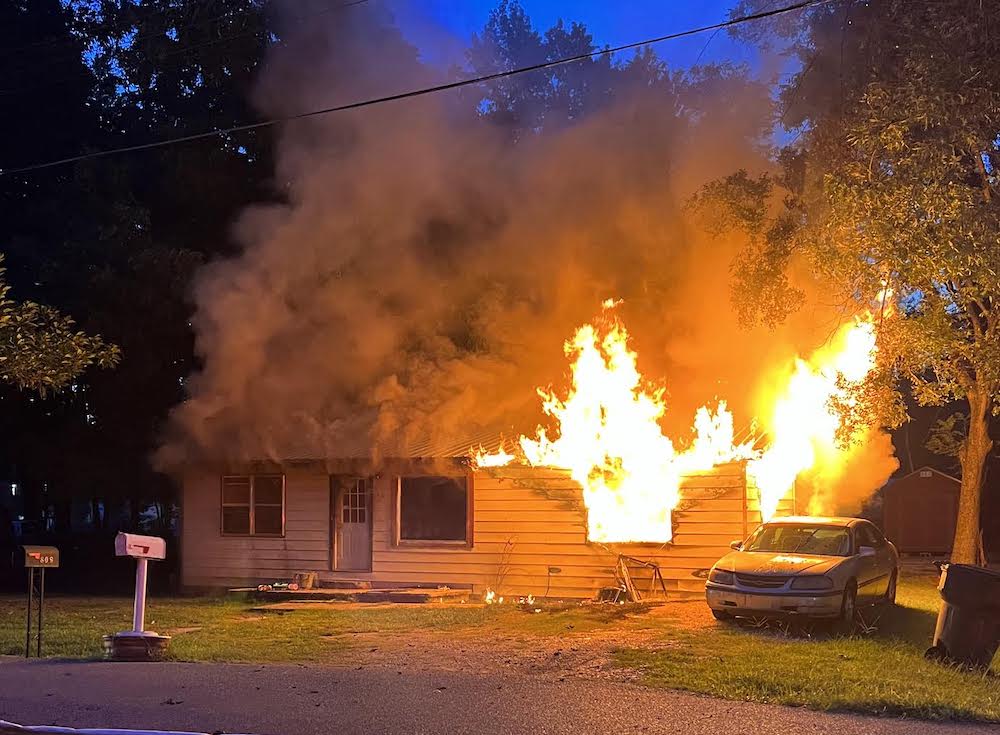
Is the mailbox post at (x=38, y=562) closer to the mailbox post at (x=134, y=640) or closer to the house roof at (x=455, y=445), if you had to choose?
the mailbox post at (x=134, y=640)

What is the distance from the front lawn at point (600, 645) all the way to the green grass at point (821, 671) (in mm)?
16

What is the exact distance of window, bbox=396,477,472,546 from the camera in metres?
17.3

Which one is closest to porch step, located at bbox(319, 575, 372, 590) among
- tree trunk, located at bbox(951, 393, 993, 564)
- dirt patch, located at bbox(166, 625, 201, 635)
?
Result: dirt patch, located at bbox(166, 625, 201, 635)

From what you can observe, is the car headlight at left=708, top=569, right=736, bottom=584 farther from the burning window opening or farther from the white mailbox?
the white mailbox

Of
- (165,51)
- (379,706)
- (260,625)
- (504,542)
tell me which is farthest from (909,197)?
(165,51)

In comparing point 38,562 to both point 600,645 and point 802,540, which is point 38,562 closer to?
point 600,645

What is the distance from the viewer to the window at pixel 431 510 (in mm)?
17281

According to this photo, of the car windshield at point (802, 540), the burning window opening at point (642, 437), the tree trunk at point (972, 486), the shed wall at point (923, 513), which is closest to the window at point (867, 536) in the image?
the car windshield at point (802, 540)

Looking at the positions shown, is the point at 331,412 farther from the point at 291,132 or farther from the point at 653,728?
the point at 653,728

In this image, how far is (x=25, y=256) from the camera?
21.5 m

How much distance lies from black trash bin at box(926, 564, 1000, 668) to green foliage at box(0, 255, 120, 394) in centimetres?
1130

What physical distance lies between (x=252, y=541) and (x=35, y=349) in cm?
600

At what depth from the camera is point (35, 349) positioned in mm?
13914

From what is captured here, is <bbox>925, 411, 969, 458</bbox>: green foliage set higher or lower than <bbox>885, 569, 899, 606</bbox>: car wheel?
higher
